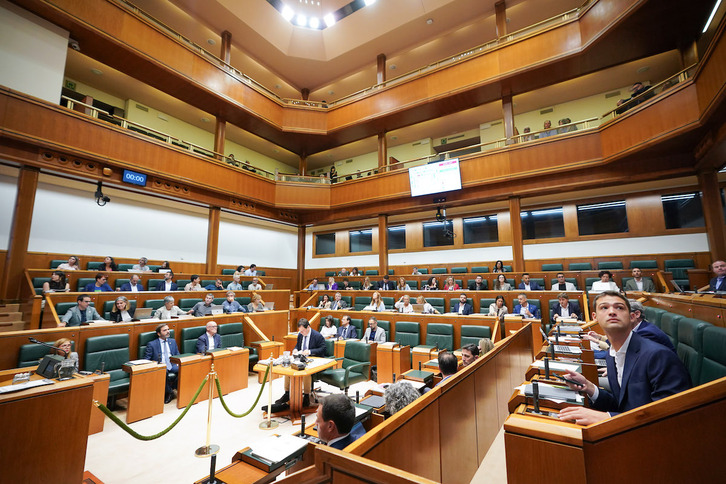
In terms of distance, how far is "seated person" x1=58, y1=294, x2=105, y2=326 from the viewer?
4.07 metres

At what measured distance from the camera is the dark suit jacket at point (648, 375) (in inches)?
47.0

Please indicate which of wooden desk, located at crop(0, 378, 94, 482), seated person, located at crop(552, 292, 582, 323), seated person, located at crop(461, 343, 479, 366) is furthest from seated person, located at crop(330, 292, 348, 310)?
wooden desk, located at crop(0, 378, 94, 482)

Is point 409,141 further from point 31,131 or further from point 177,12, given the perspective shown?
point 31,131

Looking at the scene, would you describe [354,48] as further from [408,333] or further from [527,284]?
[408,333]

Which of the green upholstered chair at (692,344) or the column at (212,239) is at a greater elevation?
the column at (212,239)

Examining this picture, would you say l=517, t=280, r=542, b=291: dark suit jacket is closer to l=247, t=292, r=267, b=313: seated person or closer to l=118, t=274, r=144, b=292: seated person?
l=247, t=292, r=267, b=313: seated person

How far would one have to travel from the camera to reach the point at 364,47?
9.87 m

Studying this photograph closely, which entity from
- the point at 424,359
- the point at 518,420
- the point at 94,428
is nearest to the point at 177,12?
the point at 94,428

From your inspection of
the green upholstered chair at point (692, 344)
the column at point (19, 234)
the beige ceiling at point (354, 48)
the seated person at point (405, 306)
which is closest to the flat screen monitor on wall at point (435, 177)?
the beige ceiling at point (354, 48)

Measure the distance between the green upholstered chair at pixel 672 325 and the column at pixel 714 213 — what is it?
502 cm

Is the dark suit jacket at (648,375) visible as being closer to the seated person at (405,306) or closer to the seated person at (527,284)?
the seated person at (405,306)

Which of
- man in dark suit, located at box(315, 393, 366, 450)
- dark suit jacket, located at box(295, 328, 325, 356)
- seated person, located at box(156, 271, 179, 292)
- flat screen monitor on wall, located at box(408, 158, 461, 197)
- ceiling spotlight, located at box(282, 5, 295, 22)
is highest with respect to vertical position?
ceiling spotlight, located at box(282, 5, 295, 22)

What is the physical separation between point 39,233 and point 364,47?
31.3 ft

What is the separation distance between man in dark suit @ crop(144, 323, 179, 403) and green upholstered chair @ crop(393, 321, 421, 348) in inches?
121
